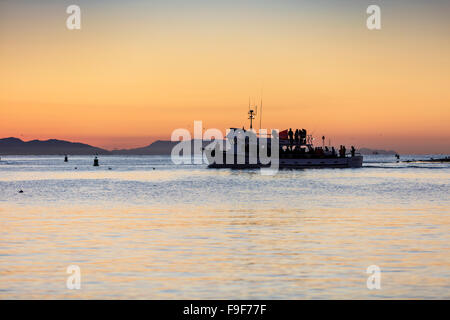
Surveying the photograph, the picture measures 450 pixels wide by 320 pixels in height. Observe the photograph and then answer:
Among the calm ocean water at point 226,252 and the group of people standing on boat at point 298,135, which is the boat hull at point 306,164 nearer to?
the group of people standing on boat at point 298,135

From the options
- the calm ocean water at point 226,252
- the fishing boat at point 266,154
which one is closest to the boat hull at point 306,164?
the fishing boat at point 266,154

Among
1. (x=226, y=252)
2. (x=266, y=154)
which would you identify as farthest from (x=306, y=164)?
(x=226, y=252)

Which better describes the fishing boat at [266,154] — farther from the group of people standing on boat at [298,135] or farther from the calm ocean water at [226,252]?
the calm ocean water at [226,252]

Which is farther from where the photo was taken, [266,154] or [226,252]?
[266,154]

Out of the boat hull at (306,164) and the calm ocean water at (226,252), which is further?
the boat hull at (306,164)

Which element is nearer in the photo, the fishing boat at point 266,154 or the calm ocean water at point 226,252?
the calm ocean water at point 226,252

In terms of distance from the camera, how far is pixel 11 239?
2389 cm

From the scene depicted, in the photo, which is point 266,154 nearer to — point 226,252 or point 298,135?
point 298,135

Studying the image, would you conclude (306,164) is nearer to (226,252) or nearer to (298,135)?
(298,135)

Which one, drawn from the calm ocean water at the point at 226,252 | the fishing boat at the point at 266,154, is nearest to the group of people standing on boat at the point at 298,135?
the fishing boat at the point at 266,154

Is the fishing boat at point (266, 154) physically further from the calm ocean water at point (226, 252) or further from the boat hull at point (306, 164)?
the calm ocean water at point (226, 252)

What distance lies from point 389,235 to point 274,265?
28.1ft

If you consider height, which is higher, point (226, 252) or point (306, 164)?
point (306, 164)

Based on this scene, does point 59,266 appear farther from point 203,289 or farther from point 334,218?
point 334,218
